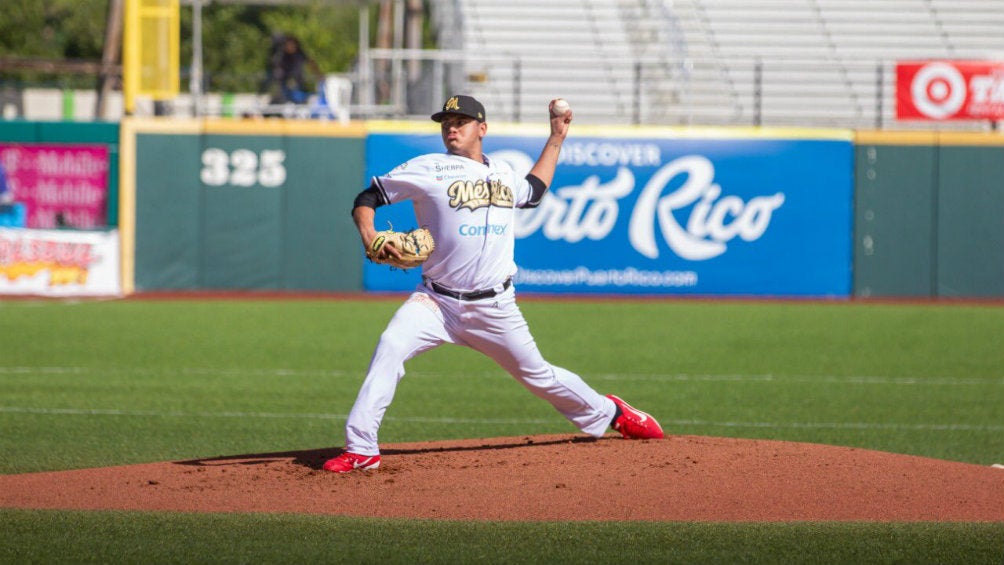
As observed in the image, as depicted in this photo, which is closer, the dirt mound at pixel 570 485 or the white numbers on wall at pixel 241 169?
the dirt mound at pixel 570 485

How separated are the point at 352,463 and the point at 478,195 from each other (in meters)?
1.51

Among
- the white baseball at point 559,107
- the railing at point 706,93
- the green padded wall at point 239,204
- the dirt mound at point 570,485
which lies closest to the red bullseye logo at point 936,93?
the railing at point 706,93

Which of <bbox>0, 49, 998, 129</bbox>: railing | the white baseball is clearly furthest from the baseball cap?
<bbox>0, 49, 998, 129</bbox>: railing

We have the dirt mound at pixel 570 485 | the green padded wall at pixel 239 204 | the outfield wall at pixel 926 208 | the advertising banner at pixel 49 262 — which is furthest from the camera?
the outfield wall at pixel 926 208

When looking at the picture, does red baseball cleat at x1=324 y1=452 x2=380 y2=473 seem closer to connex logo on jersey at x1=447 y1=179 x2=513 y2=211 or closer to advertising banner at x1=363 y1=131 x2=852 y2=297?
connex logo on jersey at x1=447 y1=179 x2=513 y2=211

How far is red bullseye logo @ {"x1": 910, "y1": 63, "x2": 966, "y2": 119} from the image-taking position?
20.6 m

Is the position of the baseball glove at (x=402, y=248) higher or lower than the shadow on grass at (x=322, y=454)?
higher

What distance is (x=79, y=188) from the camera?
22359 mm

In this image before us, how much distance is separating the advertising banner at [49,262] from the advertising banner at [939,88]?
39.4 feet

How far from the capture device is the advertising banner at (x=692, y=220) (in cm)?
2016

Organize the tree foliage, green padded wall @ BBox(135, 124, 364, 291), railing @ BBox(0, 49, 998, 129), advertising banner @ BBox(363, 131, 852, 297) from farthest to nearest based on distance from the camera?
the tree foliage → railing @ BBox(0, 49, 998, 129) → advertising banner @ BBox(363, 131, 852, 297) → green padded wall @ BBox(135, 124, 364, 291)

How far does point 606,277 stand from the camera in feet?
66.8

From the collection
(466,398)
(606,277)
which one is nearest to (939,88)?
(606,277)

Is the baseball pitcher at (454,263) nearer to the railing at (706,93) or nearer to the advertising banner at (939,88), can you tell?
the advertising banner at (939,88)
